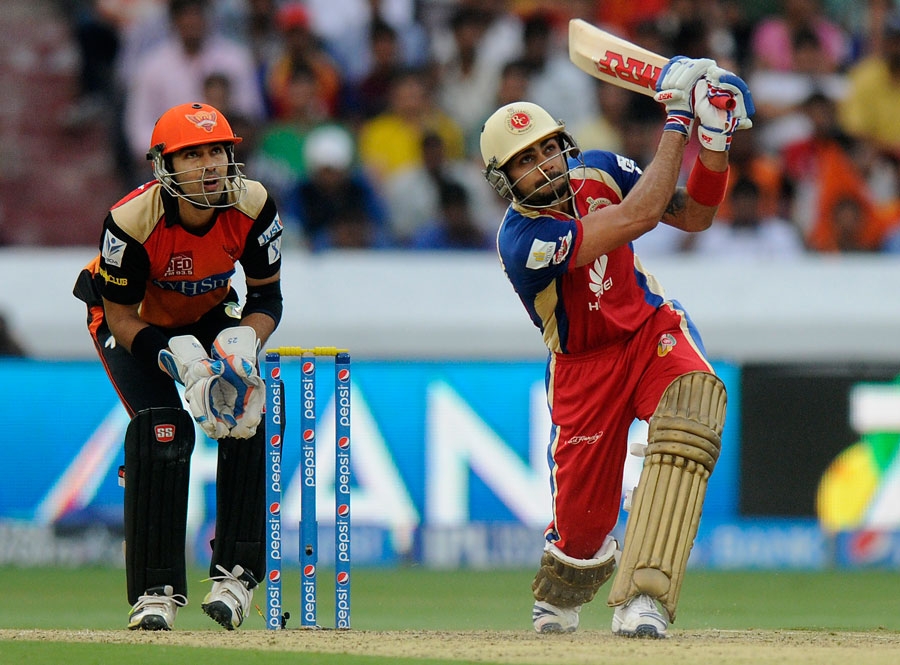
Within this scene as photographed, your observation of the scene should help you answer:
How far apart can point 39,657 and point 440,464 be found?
14.2 feet

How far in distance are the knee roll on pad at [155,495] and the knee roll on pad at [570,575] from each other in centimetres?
125

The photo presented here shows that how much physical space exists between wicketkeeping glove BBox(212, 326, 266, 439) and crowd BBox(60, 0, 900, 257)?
14.0 ft

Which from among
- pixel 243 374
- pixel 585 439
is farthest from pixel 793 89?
pixel 243 374

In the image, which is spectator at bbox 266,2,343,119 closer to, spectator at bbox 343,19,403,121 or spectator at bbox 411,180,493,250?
spectator at bbox 343,19,403,121

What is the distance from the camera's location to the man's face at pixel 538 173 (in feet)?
17.5

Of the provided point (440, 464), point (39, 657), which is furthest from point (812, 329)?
point (39, 657)

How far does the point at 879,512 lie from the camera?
8.69 meters

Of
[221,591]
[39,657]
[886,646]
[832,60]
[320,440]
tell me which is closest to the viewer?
[39,657]

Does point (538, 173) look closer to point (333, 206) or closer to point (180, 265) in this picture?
point (180, 265)

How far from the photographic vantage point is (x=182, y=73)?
33.7 ft

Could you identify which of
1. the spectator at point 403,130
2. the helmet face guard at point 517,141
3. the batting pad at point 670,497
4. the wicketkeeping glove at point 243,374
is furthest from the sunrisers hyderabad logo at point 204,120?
the spectator at point 403,130

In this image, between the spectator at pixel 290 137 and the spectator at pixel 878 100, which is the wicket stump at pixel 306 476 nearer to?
the spectator at pixel 290 137

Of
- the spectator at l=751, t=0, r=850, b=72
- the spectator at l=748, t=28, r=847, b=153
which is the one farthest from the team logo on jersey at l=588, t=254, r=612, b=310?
the spectator at l=751, t=0, r=850, b=72

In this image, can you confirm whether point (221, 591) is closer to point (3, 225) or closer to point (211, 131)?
point (211, 131)
